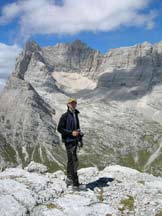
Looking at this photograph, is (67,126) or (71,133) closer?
(71,133)

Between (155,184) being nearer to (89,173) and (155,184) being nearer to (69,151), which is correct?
(89,173)

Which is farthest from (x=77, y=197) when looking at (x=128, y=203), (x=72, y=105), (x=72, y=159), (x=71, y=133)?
(x=72, y=105)

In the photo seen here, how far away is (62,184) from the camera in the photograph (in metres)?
30.6

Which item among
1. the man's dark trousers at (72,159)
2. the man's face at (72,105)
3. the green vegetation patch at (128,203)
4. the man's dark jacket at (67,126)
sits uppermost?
the man's face at (72,105)

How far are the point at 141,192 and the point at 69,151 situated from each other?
616cm

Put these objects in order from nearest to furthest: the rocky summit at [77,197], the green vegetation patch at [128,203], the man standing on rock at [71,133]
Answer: the rocky summit at [77,197] < the green vegetation patch at [128,203] < the man standing on rock at [71,133]

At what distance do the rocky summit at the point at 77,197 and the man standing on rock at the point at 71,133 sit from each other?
1.65 m

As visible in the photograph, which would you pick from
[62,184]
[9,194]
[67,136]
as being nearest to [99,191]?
[62,184]

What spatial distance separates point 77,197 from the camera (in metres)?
27.5

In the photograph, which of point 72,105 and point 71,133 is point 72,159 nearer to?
point 71,133

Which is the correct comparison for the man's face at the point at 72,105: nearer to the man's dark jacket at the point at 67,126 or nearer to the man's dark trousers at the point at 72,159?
the man's dark jacket at the point at 67,126

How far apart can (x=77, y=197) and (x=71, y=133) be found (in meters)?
4.31

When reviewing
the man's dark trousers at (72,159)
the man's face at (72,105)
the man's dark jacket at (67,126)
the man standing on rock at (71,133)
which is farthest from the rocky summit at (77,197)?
the man's face at (72,105)

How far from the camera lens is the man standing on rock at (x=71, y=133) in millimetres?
28594
